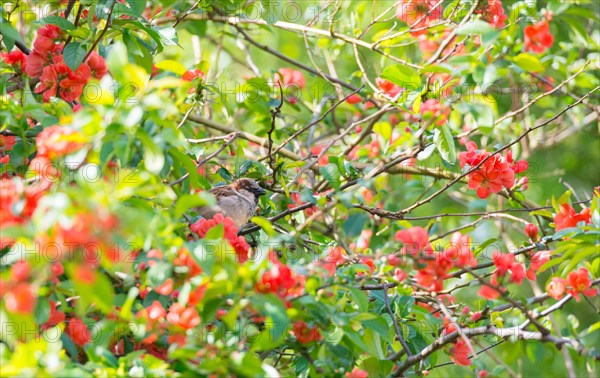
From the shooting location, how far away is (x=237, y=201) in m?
4.36

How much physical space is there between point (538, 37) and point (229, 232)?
3.37 meters

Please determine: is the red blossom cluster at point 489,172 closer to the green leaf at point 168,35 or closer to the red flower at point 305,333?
the red flower at point 305,333

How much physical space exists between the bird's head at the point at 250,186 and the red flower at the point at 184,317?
1824 mm

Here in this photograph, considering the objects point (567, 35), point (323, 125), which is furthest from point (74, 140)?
point (567, 35)

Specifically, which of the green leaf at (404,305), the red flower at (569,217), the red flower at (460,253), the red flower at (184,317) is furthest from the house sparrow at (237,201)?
the red flower at (184,317)

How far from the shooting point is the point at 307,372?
2.69 metres

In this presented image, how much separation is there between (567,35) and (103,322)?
4513 millimetres

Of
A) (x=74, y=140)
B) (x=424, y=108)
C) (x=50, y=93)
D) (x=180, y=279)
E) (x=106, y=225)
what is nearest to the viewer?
(x=106, y=225)

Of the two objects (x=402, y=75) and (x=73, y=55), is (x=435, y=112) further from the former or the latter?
(x=73, y=55)

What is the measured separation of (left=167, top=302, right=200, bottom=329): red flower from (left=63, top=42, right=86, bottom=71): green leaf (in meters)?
1.42

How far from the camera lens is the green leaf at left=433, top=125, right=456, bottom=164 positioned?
135 inches

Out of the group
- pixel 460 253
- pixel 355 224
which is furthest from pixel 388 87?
pixel 355 224

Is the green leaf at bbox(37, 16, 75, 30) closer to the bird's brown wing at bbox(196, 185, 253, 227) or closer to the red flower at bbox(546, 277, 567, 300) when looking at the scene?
the bird's brown wing at bbox(196, 185, 253, 227)

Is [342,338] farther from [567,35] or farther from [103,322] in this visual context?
Result: [567,35]
